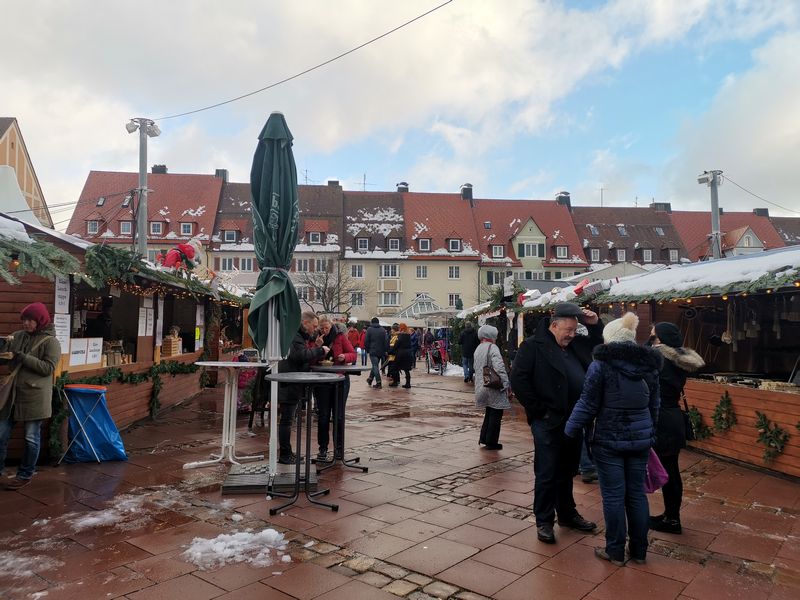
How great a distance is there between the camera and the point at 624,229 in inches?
1969

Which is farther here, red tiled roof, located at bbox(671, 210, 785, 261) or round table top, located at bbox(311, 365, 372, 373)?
red tiled roof, located at bbox(671, 210, 785, 261)

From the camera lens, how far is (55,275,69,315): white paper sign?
639 centimetres

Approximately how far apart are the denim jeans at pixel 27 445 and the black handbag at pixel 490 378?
4.74 m

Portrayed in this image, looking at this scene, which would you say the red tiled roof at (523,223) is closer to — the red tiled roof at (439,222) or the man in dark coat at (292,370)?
the red tiled roof at (439,222)

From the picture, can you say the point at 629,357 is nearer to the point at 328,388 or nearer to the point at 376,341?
the point at 328,388

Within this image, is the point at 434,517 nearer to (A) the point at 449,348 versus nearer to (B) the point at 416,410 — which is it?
(B) the point at 416,410

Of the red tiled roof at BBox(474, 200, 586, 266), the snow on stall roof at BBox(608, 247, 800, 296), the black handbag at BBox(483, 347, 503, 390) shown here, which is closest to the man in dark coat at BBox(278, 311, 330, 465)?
the black handbag at BBox(483, 347, 503, 390)

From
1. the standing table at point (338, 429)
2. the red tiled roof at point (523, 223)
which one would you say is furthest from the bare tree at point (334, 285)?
the standing table at point (338, 429)

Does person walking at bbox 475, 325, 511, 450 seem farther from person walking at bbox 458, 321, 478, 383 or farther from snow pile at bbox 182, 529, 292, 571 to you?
person walking at bbox 458, 321, 478, 383

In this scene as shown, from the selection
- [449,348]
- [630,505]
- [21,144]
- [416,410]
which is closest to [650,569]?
[630,505]

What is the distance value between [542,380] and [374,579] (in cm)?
172

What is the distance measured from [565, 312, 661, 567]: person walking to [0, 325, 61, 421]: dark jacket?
4.76m

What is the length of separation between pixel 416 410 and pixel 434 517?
6.21 meters

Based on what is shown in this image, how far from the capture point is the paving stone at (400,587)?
125 inches
